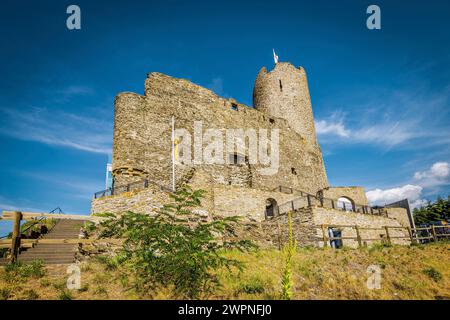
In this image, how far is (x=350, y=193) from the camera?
893 inches

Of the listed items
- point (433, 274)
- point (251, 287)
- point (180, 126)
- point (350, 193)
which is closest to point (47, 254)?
point (251, 287)

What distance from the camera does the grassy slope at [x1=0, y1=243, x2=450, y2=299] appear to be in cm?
595

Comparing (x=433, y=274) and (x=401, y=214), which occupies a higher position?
(x=401, y=214)

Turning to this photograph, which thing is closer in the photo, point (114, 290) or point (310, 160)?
point (114, 290)

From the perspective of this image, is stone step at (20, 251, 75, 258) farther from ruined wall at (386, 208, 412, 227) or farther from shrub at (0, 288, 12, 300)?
ruined wall at (386, 208, 412, 227)

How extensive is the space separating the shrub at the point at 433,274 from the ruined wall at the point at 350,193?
13.0 metres

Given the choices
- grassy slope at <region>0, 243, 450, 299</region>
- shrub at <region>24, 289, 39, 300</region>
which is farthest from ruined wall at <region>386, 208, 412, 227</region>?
shrub at <region>24, 289, 39, 300</region>

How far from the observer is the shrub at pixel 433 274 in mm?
8877

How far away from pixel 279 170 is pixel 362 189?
25.1 ft

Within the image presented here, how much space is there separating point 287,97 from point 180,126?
1625 centimetres

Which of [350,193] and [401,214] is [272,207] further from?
[401,214]
